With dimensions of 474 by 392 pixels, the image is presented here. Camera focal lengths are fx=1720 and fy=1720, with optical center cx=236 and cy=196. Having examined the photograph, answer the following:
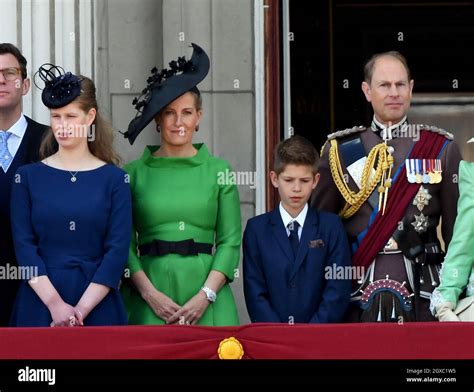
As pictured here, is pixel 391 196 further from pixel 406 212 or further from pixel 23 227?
pixel 23 227

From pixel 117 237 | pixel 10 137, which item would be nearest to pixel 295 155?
pixel 117 237

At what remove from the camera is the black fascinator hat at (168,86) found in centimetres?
858

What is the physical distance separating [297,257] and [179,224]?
60 centimetres

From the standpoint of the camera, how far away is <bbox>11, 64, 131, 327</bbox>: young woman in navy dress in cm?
818

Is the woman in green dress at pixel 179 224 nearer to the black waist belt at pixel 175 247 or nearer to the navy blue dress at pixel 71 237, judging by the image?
the black waist belt at pixel 175 247

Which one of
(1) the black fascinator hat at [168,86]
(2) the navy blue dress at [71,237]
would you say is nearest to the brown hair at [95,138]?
(1) the black fascinator hat at [168,86]

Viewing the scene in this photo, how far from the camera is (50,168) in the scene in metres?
8.41

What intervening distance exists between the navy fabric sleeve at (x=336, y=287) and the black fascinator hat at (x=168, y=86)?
1.01 metres

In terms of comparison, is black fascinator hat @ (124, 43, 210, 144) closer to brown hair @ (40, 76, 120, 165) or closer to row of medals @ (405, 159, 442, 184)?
brown hair @ (40, 76, 120, 165)

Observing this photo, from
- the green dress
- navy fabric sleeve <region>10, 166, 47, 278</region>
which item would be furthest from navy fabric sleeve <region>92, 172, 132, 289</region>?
navy fabric sleeve <region>10, 166, 47, 278</region>

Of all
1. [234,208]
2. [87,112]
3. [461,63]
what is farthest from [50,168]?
[461,63]

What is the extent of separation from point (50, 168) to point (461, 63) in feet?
13.0

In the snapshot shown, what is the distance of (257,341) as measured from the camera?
7.93m
